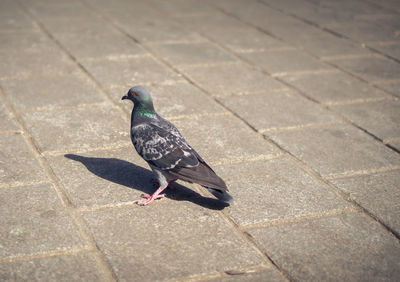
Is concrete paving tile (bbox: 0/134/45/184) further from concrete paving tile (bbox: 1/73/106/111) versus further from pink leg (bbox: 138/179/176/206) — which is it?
pink leg (bbox: 138/179/176/206)

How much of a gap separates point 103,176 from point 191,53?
3899 mm

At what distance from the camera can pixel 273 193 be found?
465 cm

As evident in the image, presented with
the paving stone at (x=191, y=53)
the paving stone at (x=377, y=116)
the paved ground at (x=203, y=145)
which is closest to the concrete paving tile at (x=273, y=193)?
the paved ground at (x=203, y=145)

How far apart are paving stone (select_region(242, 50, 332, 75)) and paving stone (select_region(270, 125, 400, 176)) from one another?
6.36 feet

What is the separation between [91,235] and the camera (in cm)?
389

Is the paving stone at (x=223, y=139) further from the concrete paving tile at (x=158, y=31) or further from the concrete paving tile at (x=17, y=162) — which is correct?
the concrete paving tile at (x=158, y=31)

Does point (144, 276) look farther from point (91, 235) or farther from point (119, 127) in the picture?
point (119, 127)

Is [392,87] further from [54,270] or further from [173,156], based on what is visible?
[54,270]

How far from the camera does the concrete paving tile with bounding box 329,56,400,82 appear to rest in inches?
304

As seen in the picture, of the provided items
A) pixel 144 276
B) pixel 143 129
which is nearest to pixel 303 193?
pixel 143 129

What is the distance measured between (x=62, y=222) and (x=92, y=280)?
0.77 m

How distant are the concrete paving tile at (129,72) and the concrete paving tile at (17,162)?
1.84m

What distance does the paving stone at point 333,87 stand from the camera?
22.7 feet

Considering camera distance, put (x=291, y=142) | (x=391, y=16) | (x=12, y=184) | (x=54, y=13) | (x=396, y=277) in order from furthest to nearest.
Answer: (x=391, y=16), (x=54, y=13), (x=291, y=142), (x=12, y=184), (x=396, y=277)
